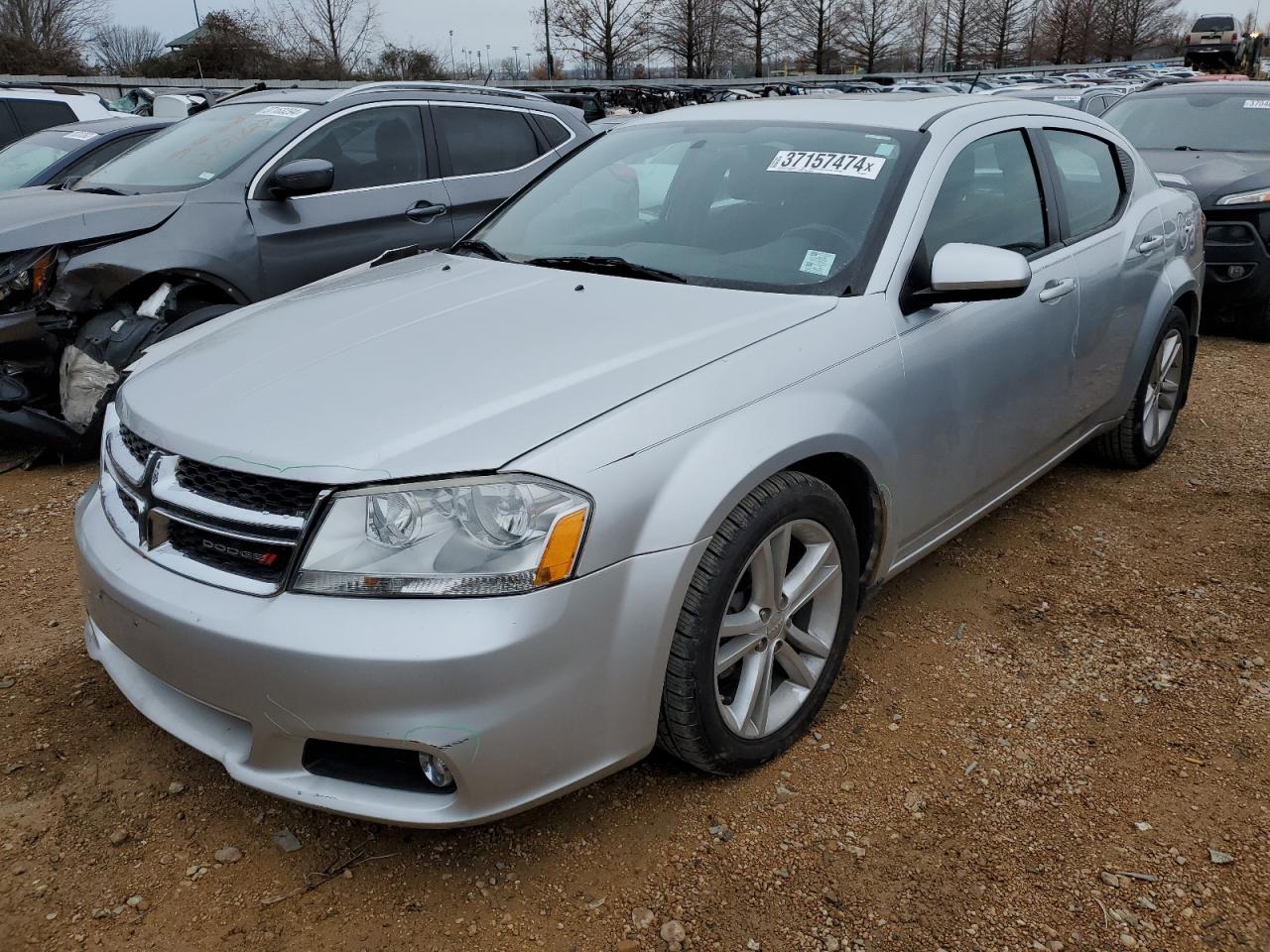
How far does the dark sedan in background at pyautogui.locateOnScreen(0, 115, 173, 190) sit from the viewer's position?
279 inches

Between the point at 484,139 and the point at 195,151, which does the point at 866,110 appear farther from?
the point at 195,151

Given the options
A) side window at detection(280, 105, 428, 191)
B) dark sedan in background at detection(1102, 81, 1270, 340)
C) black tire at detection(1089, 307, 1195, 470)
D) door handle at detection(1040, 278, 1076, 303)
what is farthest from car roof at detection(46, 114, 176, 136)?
dark sedan in background at detection(1102, 81, 1270, 340)

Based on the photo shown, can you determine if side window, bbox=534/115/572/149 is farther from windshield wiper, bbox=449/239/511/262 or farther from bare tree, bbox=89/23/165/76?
bare tree, bbox=89/23/165/76

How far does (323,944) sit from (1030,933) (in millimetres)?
1434

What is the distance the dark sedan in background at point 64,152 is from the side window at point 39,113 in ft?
8.73

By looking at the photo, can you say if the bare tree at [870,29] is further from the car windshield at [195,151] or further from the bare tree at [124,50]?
the car windshield at [195,151]

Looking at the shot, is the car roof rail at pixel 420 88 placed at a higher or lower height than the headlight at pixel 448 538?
higher

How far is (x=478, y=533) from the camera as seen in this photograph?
194 centimetres

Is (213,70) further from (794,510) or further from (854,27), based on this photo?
(794,510)

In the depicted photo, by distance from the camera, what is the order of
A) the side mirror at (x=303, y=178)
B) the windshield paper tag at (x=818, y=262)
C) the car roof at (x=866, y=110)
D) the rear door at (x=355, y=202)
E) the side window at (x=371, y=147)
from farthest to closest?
the side window at (x=371, y=147) → the rear door at (x=355, y=202) → the side mirror at (x=303, y=178) → the car roof at (x=866, y=110) → the windshield paper tag at (x=818, y=262)

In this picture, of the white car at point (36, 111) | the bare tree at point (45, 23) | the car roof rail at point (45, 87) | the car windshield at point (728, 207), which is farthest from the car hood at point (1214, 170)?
the bare tree at point (45, 23)

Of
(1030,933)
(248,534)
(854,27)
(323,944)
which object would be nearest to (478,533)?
(248,534)

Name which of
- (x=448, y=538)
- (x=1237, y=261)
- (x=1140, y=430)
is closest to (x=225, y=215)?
(x=448, y=538)

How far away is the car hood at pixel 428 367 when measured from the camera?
6.62ft
